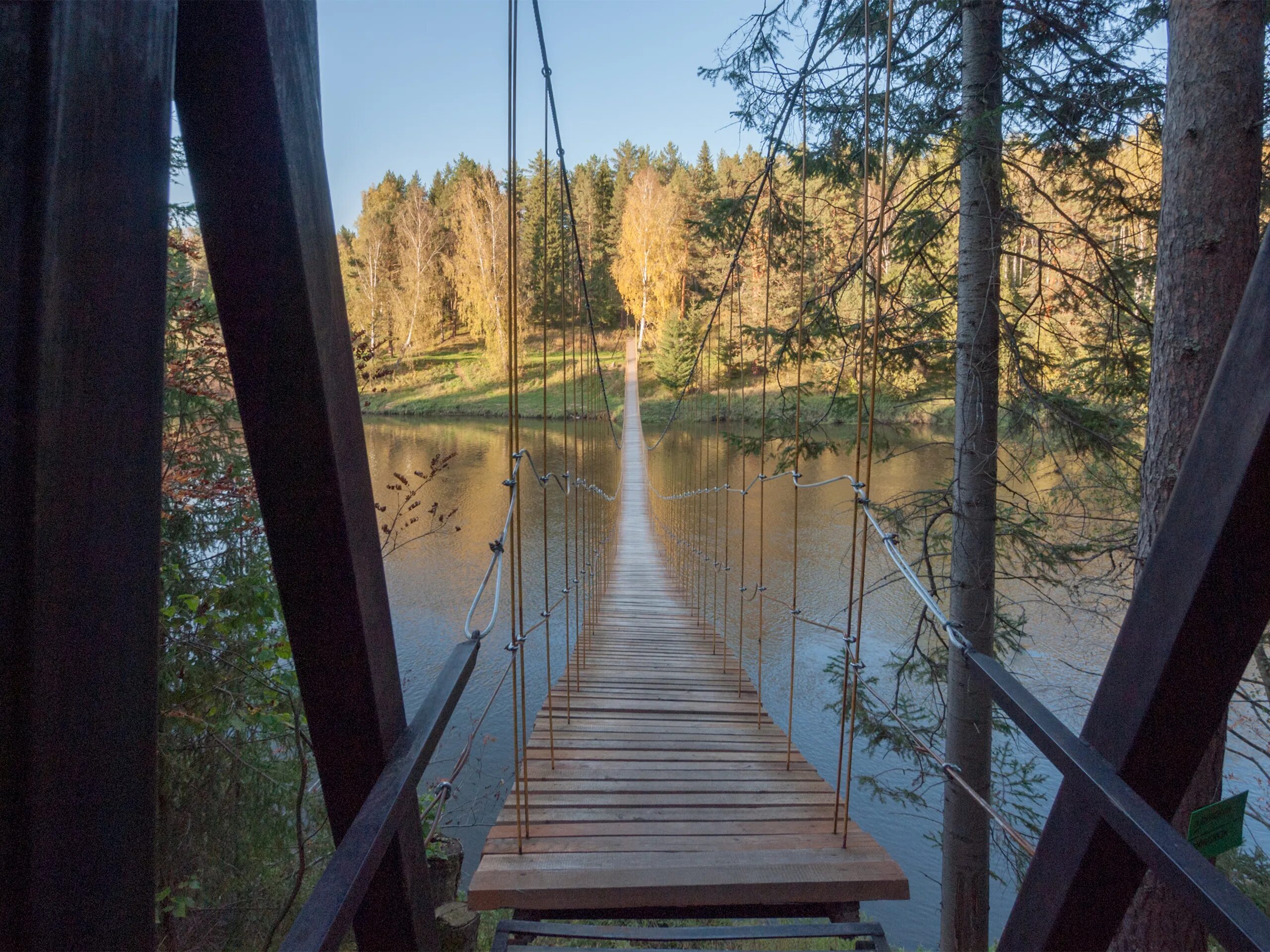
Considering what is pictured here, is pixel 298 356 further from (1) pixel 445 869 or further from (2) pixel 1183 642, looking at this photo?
(1) pixel 445 869

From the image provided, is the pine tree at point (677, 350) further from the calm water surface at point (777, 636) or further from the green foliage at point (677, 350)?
the calm water surface at point (777, 636)

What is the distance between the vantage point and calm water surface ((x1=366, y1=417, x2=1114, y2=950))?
15.5 feet

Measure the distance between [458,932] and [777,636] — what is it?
19.8 ft

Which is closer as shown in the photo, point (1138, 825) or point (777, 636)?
point (1138, 825)

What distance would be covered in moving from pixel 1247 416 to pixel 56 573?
0.79 metres

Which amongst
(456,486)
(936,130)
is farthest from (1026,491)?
(936,130)

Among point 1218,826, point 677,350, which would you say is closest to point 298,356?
point 1218,826

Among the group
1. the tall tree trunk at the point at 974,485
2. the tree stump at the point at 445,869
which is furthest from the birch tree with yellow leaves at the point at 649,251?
the tree stump at the point at 445,869

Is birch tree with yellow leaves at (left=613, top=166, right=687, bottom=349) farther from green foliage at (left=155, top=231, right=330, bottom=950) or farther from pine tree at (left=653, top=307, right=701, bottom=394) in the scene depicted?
green foliage at (left=155, top=231, right=330, bottom=950)

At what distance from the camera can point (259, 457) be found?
0.64m

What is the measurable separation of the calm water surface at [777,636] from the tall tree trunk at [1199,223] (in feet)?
2.76

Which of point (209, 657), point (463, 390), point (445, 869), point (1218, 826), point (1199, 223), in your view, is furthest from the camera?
point (463, 390)

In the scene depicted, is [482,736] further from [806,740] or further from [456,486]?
[456,486]

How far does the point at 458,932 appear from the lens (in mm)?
1645
